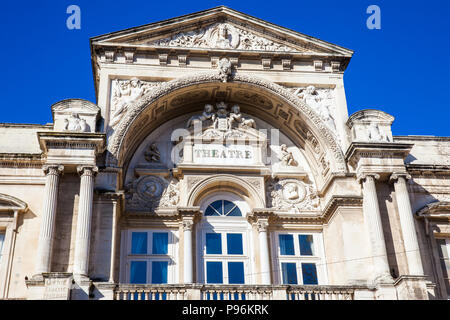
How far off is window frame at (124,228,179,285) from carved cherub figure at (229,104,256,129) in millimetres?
4995

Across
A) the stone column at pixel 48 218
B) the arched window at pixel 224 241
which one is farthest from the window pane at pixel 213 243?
the stone column at pixel 48 218

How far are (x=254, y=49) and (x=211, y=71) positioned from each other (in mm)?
2032

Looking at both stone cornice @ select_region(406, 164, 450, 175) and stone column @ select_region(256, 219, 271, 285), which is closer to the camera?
stone column @ select_region(256, 219, 271, 285)

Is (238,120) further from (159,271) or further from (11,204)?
(11,204)

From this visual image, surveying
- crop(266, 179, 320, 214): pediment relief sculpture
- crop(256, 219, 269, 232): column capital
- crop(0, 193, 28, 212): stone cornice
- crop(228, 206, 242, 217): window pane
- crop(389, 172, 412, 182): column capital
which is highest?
crop(266, 179, 320, 214): pediment relief sculpture

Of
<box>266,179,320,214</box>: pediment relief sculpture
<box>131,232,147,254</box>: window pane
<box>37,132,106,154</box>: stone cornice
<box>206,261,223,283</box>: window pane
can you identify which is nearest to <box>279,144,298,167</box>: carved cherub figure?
<box>266,179,320,214</box>: pediment relief sculpture

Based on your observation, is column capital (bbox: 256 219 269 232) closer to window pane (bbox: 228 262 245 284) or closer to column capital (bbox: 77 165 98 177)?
window pane (bbox: 228 262 245 284)

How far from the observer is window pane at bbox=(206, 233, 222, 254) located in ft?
73.9

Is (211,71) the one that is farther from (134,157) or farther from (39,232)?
(39,232)

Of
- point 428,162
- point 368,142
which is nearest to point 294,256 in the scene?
point 368,142

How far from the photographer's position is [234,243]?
22.8 meters

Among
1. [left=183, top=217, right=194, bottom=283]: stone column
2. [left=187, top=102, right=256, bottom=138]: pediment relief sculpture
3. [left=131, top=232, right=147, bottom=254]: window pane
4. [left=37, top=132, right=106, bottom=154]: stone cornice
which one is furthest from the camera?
[left=187, top=102, right=256, bottom=138]: pediment relief sculpture

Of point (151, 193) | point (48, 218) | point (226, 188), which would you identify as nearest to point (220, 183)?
point (226, 188)

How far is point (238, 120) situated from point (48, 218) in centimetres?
848
